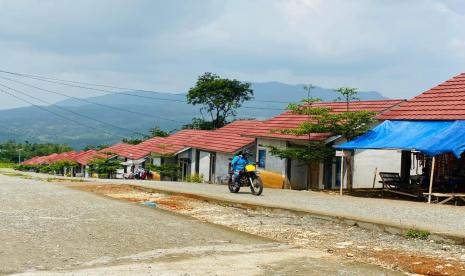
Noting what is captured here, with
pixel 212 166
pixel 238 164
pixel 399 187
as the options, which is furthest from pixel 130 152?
pixel 399 187

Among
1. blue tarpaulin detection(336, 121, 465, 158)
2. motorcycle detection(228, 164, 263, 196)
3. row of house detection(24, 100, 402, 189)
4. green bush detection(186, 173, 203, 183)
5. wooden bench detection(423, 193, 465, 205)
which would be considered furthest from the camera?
green bush detection(186, 173, 203, 183)

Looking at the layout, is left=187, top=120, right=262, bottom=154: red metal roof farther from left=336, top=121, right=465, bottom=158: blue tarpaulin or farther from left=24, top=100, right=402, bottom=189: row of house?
left=336, top=121, right=465, bottom=158: blue tarpaulin

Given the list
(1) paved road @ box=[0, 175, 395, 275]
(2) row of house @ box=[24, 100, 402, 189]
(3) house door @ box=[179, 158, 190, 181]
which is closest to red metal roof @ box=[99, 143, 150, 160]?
(2) row of house @ box=[24, 100, 402, 189]

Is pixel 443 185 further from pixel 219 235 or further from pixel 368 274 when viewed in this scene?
pixel 368 274

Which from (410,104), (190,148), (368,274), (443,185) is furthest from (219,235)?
(190,148)

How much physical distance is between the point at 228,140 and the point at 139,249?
87.5ft

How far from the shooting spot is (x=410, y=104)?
2234 cm

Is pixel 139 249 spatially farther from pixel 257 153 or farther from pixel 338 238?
pixel 257 153

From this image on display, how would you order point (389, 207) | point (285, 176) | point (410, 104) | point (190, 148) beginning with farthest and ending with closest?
point (190, 148) → point (285, 176) → point (410, 104) → point (389, 207)

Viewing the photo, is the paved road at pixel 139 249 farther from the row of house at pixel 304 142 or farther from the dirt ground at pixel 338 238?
the row of house at pixel 304 142

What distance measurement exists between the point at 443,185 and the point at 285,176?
9.37 m

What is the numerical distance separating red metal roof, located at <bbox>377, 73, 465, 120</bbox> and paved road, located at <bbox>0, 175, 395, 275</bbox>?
41.4 ft

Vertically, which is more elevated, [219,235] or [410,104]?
[410,104]

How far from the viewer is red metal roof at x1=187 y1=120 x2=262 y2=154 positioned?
105ft
